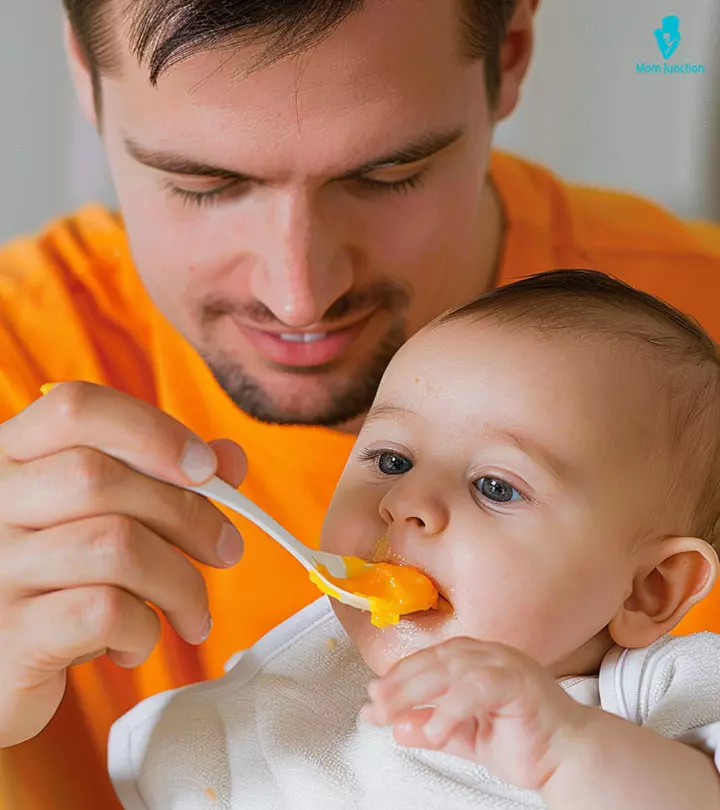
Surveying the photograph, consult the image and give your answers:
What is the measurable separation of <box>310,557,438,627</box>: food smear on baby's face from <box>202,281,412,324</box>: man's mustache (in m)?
0.46

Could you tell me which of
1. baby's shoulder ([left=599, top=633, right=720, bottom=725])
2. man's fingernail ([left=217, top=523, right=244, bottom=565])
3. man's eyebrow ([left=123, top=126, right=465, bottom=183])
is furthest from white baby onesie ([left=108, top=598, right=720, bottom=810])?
man's eyebrow ([left=123, top=126, right=465, bottom=183])

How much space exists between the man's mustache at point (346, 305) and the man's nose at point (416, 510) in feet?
1.40

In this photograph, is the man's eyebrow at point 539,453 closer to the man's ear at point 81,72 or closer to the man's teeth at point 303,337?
the man's teeth at point 303,337

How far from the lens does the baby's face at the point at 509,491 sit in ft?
2.67

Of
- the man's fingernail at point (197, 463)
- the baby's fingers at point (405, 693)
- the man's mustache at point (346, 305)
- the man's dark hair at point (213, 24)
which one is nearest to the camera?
the baby's fingers at point (405, 693)

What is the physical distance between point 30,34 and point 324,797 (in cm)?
130

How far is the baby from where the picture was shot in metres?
0.80

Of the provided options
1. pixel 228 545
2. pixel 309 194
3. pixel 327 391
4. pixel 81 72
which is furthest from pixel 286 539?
pixel 81 72

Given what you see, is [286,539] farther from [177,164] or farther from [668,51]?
[668,51]

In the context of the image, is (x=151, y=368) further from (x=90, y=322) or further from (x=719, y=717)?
(x=719, y=717)

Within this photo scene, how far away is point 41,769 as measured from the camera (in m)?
1.07

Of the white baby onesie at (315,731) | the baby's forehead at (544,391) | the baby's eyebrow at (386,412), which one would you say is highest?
the baby's forehead at (544,391)

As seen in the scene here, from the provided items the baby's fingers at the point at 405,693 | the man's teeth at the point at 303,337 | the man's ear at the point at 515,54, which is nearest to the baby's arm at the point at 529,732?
the baby's fingers at the point at 405,693

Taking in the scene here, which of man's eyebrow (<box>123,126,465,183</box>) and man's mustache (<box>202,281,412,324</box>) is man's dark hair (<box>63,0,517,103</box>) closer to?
man's eyebrow (<box>123,126,465,183</box>)
